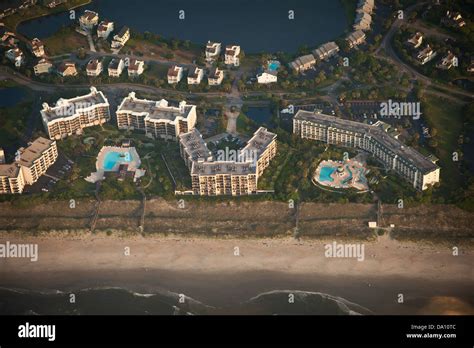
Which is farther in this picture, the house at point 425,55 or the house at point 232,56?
the house at point 232,56

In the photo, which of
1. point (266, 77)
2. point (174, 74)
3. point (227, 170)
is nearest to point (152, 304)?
point (227, 170)

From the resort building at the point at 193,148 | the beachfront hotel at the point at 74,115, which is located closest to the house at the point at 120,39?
the beachfront hotel at the point at 74,115

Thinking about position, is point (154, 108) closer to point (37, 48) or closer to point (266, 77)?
point (266, 77)

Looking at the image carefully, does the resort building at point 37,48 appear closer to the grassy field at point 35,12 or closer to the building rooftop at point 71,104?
the grassy field at point 35,12

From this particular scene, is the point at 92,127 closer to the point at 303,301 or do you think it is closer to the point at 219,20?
the point at 219,20

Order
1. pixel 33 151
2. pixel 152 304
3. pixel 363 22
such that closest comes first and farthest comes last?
1. pixel 152 304
2. pixel 33 151
3. pixel 363 22

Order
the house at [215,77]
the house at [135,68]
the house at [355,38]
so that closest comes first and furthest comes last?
the house at [215,77] → the house at [135,68] → the house at [355,38]

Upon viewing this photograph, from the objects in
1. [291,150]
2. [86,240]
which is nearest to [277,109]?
[291,150]
